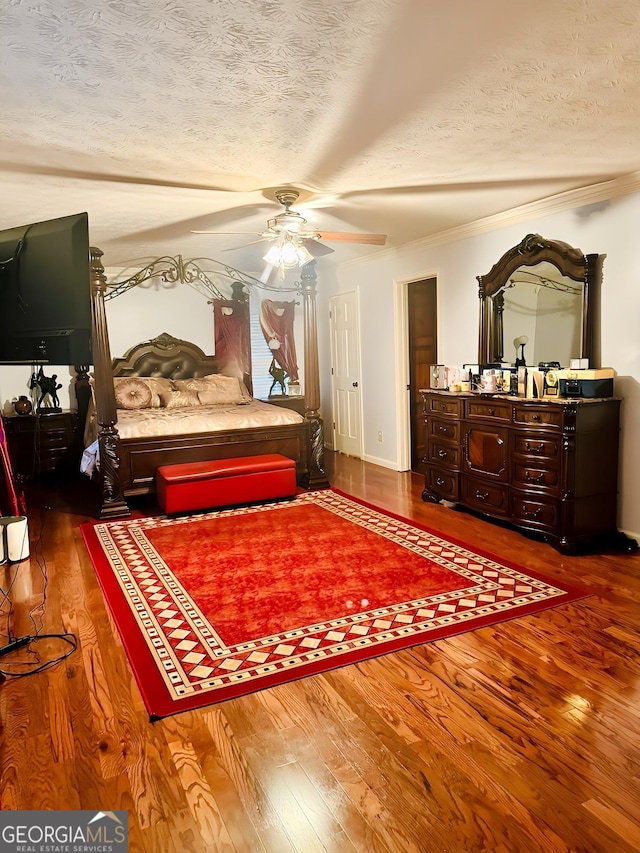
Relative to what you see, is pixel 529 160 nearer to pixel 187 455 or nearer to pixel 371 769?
pixel 371 769

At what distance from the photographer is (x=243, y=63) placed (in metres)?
2.10

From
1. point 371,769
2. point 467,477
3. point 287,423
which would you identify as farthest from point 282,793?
point 287,423

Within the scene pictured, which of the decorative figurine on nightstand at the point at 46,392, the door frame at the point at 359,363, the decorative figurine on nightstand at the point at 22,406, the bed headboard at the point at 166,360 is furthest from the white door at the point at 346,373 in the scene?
the decorative figurine on nightstand at the point at 22,406

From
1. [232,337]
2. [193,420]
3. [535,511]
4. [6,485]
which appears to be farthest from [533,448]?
[232,337]

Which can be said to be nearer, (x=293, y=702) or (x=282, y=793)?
(x=282, y=793)

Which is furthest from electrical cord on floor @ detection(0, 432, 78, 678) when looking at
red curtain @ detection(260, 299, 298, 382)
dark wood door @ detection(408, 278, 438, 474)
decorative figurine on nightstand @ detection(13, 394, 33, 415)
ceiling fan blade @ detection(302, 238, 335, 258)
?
red curtain @ detection(260, 299, 298, 382)

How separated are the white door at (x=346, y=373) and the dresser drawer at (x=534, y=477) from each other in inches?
120

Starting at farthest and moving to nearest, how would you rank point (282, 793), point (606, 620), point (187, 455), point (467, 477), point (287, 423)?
point (287, 423)
point (187, 455)
point (467, 477)
point (606, 620)
point (282, 793)

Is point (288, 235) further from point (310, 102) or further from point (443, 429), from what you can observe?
point (443, 429)

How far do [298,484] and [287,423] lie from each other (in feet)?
2.08

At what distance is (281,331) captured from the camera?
7555 millimetres

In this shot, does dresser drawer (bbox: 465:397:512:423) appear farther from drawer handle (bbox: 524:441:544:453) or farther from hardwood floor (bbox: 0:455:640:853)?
hardwood floor (bbox: 0:455:640:853)

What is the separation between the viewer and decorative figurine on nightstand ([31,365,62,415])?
6.42 metres

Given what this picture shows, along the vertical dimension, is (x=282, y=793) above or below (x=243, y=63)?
below
